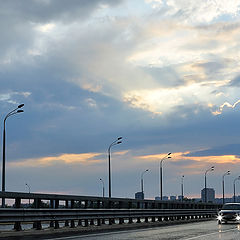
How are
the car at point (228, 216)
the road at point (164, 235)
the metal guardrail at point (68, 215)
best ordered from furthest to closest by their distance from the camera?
the car at point (228, 216) → the road at point (164, 235) → the metal guardrail at point (68, 215)

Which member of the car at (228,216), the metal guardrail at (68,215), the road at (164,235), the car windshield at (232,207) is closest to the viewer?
the metal guardrail at (68,215)

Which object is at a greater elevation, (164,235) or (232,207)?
(232,207)

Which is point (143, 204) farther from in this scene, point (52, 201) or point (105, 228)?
point (52, 201)

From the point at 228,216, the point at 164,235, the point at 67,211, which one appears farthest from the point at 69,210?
the point at 228,216

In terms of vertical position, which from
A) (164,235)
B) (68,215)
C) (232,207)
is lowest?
(164,235)

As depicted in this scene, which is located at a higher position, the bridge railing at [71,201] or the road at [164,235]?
the bridge railing at [71,201]

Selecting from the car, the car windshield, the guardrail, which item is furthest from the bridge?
the car windshield

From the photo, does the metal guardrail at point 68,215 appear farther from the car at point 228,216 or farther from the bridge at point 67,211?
the car at point 228,216

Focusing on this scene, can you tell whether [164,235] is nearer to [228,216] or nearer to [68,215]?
[68,215]

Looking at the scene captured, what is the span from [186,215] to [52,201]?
21864 mm

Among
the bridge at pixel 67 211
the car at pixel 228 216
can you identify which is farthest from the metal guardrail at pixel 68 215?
the car at pixel 228 216

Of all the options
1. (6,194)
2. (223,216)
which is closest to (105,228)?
(6,194)

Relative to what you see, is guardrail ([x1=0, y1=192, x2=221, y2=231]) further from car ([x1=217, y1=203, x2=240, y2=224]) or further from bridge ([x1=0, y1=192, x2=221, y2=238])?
car ([x1=217, y1=203, x2=240, y2=224])

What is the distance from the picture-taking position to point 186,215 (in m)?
40.9
